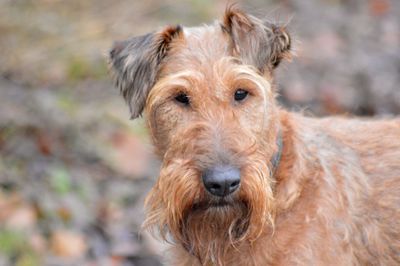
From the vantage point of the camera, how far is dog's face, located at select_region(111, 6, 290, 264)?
448 cm

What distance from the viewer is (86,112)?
26.8ft

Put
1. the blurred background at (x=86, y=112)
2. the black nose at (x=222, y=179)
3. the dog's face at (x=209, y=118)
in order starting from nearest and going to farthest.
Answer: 1. the black nose at (x=222, y=179)
2. the dog's face at (x=209, y=118)
3. the blurred background at (x=86, y=112)

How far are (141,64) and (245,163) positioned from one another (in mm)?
928

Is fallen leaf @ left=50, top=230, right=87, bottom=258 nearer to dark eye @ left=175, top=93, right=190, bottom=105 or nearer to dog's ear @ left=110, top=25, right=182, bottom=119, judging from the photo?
dog's ear @ left=110, top=25, right=182, bottom=119

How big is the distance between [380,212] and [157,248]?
2.23 meters

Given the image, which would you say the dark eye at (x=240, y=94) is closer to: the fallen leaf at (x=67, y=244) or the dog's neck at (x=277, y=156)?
the dog's neck at (x=277, y=156)

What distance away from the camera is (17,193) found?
700cm

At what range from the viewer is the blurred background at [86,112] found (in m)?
6.73

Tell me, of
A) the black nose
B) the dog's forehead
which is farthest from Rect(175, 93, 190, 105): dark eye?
the black nose

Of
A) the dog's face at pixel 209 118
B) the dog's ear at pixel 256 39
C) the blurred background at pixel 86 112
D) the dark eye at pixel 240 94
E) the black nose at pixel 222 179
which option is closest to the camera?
the black nose at pixel 222 179

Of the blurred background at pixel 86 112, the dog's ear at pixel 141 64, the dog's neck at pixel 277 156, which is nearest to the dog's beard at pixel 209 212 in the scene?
the dog's neck at pixel 277 156

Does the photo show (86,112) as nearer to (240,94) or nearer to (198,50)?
(198,50)

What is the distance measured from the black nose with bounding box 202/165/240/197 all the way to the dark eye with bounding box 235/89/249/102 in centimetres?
50

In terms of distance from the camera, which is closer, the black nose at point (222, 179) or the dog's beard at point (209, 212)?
the black nose at point (222, 179)
